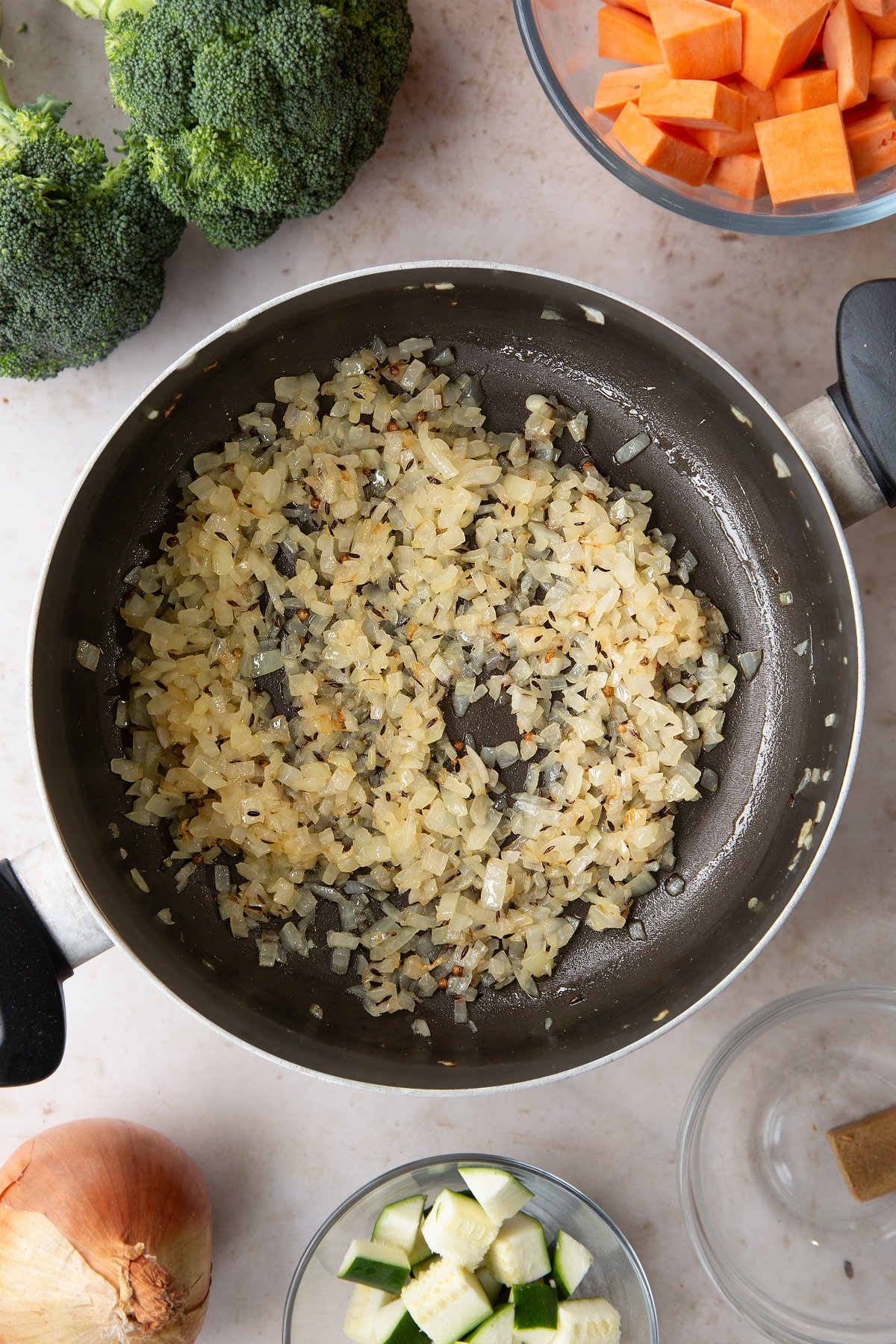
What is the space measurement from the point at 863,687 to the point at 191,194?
43.9 inches

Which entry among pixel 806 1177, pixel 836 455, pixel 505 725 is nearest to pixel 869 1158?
pixel 806 1177

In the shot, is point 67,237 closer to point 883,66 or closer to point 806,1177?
point 883,66

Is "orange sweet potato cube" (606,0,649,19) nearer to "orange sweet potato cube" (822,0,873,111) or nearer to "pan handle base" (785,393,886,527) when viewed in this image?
"orange sweet potato cube" (822,0,873,111)

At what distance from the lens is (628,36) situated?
1.36 metres

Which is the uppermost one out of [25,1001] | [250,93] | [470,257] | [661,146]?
[250,93]

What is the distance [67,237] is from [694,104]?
830 mm

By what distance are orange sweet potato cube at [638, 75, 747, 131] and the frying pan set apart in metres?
0.24

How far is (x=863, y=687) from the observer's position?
1351 mm

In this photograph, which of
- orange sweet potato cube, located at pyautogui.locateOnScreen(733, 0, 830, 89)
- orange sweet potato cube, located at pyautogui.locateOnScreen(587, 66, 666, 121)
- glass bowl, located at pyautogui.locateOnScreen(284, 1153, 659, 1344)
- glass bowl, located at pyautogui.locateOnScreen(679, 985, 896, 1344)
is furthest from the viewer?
glass bowl, located at pyautogui.locateOnScreen(679, 985, 896, 1344)

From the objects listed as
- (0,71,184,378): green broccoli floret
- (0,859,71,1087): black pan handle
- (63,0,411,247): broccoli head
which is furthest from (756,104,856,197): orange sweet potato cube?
(0,859,71,1087): black pan handle

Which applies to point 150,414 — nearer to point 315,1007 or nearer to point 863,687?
point 315,1007

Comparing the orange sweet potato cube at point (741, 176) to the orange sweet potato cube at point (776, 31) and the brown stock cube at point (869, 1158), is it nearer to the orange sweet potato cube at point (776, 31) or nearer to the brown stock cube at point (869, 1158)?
the orange sweet potato cube at point (776, 31)

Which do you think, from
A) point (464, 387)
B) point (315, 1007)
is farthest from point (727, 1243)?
point (464, 387)

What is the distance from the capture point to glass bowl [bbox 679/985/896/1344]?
1665 millimetres
